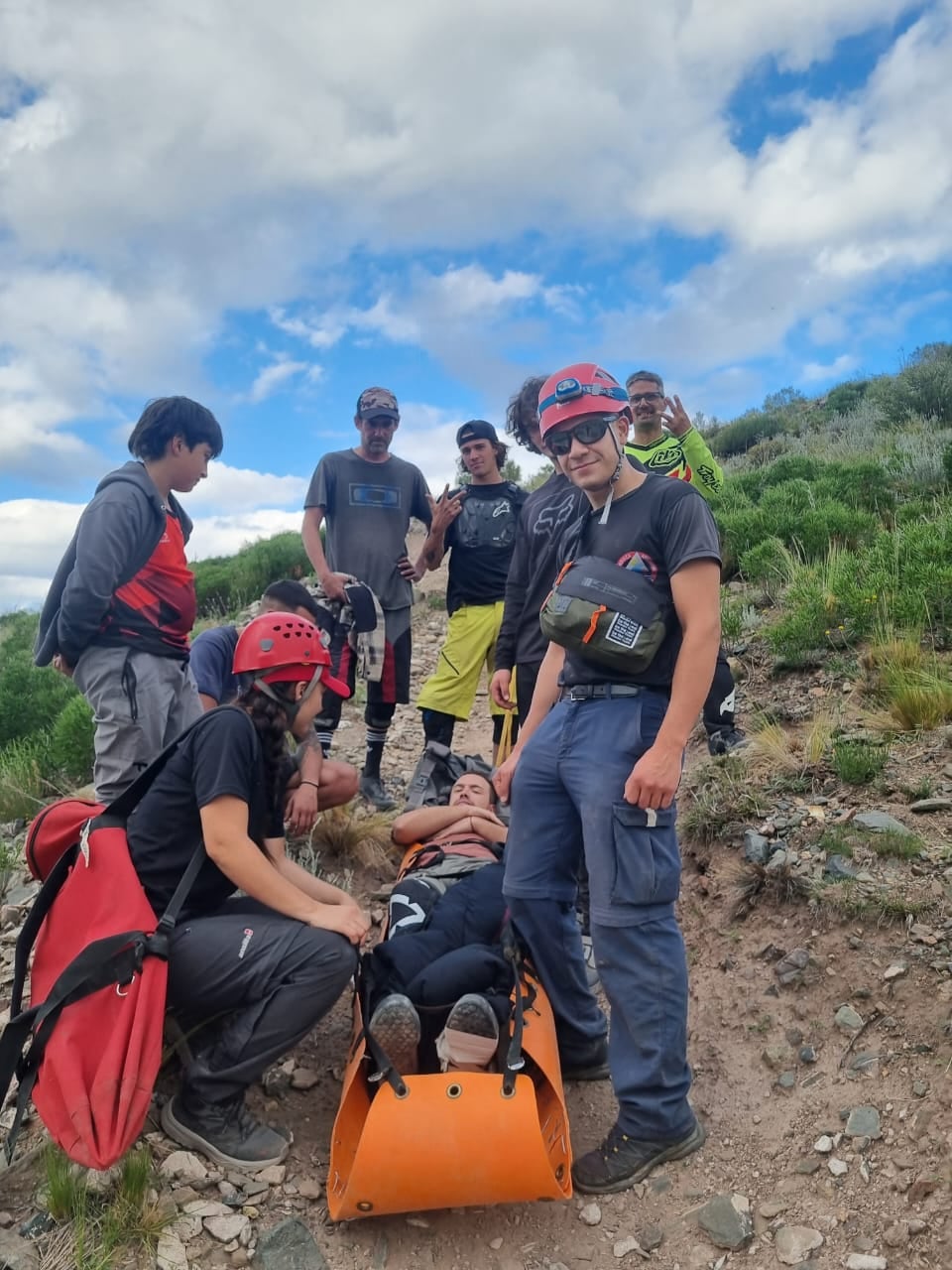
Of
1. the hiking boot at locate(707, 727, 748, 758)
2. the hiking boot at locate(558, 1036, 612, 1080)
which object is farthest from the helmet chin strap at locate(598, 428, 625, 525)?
the hiking boot at locate(707, 727, 748, 758)

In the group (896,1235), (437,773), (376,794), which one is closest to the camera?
(896,1235)

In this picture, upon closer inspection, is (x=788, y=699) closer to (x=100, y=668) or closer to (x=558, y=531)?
(x=558, y=531)

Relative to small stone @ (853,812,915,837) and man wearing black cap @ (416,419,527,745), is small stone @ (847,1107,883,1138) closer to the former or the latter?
small stone @ (853,812,915,837)

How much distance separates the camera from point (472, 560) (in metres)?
5.37

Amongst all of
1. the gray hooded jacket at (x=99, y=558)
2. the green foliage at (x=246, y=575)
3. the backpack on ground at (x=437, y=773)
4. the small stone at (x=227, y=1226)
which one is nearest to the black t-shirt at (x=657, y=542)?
the small stone at (x=227, y=1226)

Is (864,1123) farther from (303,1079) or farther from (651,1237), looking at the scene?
(303,1079)

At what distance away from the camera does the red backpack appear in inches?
97.1

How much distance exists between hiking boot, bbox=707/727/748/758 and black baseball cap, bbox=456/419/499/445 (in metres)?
2.16

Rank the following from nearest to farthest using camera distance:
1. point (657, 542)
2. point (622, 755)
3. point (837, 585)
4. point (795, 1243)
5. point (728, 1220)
Answer: point (795, 1243) → point (728, 1220) → point (622, 755) → point (657, 542) → point (837, 585)

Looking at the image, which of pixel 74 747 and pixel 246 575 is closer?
pixel 74 747

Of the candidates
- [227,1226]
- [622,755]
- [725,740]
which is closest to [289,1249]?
[227,1226]

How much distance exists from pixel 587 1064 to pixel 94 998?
69.6 inches

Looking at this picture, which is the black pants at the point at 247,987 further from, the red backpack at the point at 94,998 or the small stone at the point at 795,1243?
the small stone at the point at 795,1243

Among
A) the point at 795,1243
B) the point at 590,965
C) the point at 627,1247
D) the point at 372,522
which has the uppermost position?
the point at 372,522
